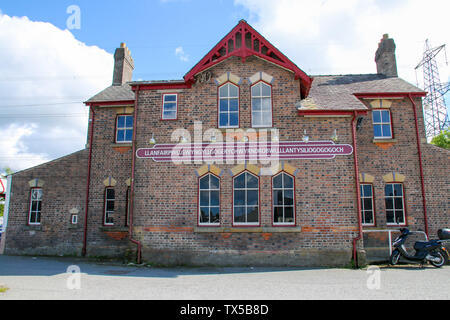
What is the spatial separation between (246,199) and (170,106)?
16.2 feet

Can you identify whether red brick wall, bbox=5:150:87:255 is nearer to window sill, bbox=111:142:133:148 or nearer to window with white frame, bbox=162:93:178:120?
window sill, bbox=111:142:133:148

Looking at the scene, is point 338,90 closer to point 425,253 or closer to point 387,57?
point 387,57

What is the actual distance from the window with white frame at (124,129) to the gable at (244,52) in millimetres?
3856

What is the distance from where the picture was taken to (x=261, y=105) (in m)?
12.6

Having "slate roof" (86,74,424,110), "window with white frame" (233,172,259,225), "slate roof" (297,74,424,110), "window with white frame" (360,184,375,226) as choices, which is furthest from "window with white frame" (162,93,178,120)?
"window with white frame" (360,184,375,226)

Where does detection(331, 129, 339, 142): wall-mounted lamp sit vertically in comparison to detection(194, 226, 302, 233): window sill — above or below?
above

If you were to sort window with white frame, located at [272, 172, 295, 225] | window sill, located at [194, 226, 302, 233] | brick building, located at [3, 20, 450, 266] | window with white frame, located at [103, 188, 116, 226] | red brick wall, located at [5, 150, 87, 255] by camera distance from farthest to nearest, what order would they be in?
red brick wall, located at [5, 150, 87, 255] < window with white frame, located at [103, 188, 116, 226] < window with white frame, located at [272, 172, 295, 225] < brick building, located at [3, 20, 450, 266] < window sill, located at [194, 226, 302, 233]

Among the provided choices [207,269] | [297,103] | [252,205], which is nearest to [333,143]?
[297,103]

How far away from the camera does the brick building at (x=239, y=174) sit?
11.6 meters

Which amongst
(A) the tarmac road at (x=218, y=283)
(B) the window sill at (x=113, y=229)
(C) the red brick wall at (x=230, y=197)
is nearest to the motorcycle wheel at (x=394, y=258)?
(A) the tarmac road at (x=218, y=283)

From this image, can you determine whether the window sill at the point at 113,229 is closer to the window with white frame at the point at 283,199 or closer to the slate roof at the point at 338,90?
the slate roof at the point at 338,90

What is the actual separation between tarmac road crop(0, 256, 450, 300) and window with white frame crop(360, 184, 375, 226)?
249cm

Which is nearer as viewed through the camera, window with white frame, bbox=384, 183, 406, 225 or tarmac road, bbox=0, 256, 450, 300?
tarmac road, bbox=0, 256, 450, 300

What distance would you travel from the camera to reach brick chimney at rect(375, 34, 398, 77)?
54.6ft
